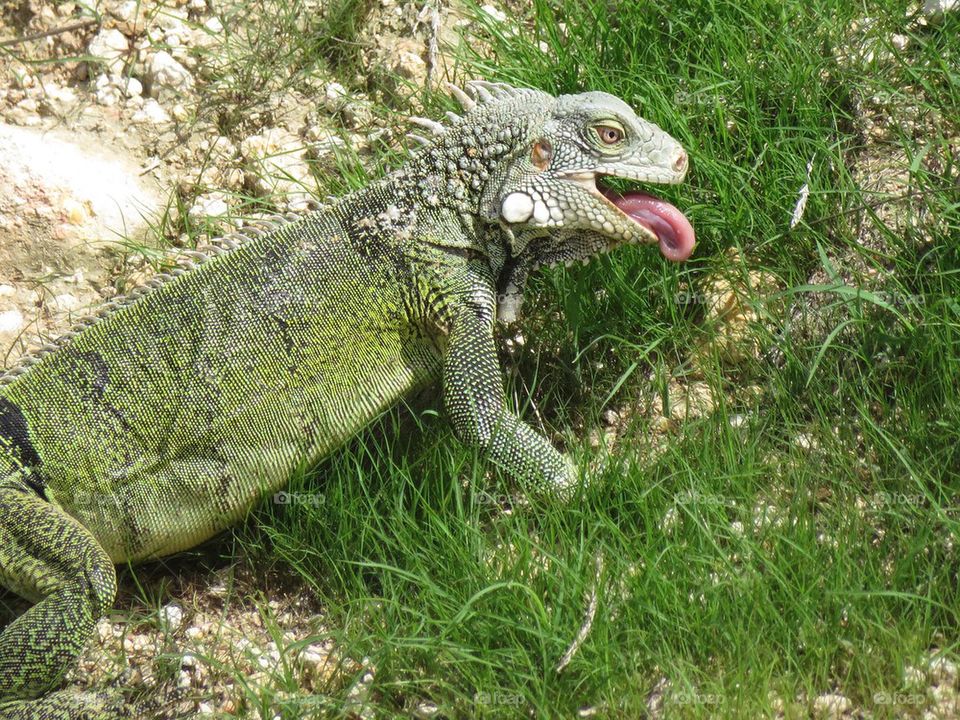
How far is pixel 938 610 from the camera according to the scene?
4293mm

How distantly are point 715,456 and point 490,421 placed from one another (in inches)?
40.7

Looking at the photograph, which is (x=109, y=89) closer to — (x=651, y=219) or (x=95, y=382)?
(x=95, y=382)

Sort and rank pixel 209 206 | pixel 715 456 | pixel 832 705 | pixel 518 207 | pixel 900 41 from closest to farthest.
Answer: pixel 832 705, pixel 715 456, pixel 518 207, pixel 900 41, pixel 209 206

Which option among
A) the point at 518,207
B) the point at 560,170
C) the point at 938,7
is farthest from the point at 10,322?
the point at 938,7

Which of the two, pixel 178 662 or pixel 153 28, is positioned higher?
pixel 153 28

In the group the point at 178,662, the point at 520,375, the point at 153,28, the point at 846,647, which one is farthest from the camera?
the point at 153,28

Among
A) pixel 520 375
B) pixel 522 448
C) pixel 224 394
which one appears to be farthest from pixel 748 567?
pixel 224 394

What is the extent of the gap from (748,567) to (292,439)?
7.17 ft

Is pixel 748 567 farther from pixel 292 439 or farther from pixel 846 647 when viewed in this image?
pixel 292 439

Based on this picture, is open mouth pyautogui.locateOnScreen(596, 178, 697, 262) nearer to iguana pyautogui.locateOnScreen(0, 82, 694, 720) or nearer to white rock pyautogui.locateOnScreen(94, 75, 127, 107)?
iguana pyautogui.locateOnScreen(0, 82, 694, 720)

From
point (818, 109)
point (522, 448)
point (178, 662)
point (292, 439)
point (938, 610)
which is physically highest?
point (818, 109)

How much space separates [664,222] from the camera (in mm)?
5320

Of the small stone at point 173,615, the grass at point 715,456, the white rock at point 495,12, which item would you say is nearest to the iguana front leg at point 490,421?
the grass at point 715,456

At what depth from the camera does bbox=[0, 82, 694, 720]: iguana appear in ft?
16.5
